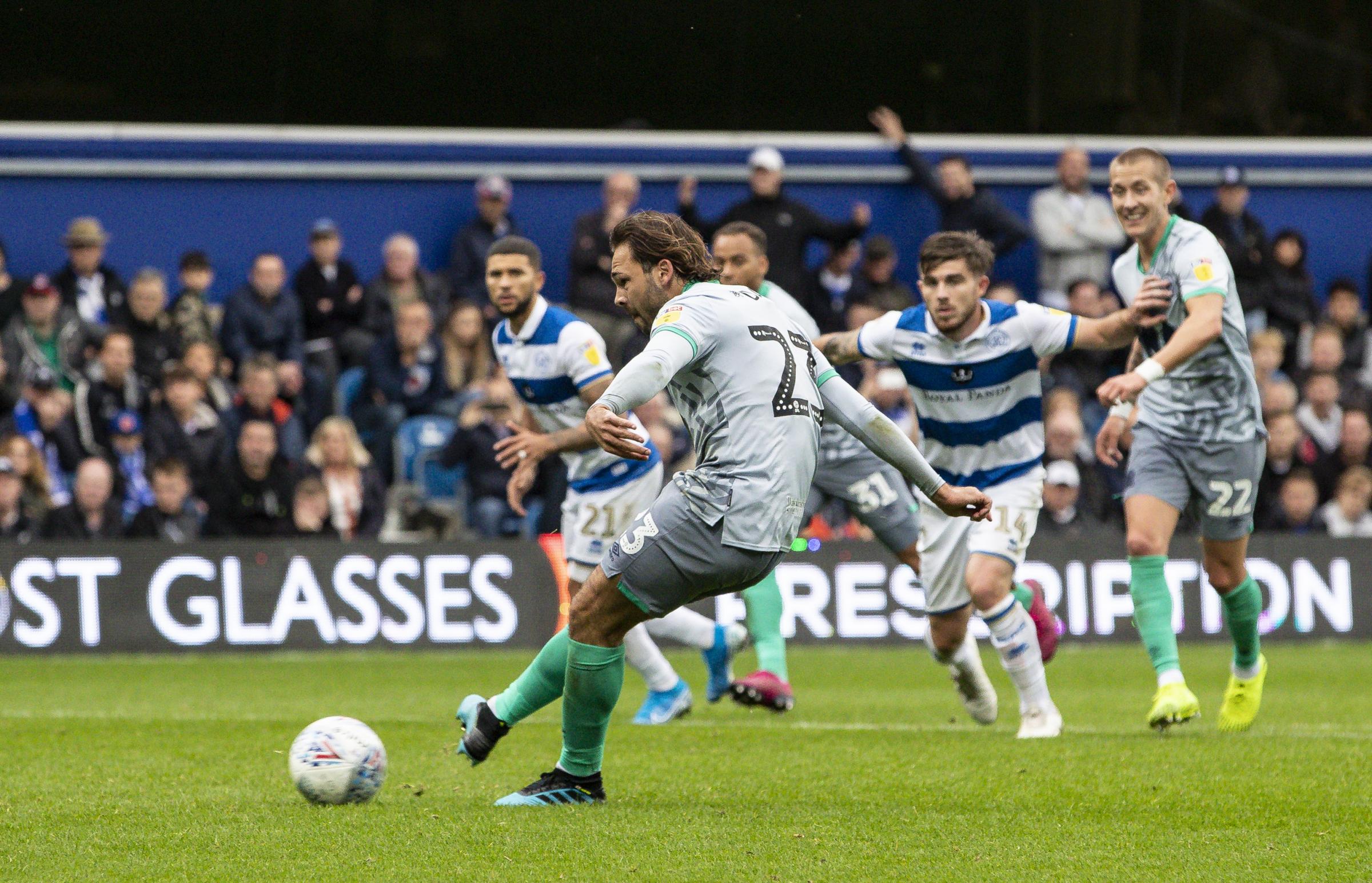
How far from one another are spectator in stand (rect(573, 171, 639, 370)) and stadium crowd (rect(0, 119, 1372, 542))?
26mm

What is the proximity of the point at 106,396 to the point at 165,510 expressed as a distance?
141cm

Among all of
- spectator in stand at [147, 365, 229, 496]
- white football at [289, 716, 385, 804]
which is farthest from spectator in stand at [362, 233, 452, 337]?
white football at [289, 716, 385, 804]

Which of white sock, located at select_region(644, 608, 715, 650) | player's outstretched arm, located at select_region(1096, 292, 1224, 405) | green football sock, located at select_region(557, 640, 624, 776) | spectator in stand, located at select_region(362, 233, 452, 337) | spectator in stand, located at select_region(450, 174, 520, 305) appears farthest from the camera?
spectator in stand, located at select_region(450, 174, 520, 305)

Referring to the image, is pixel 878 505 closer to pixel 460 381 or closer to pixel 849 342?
pixel 849 342

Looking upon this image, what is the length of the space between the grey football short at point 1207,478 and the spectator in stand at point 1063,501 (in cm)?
657

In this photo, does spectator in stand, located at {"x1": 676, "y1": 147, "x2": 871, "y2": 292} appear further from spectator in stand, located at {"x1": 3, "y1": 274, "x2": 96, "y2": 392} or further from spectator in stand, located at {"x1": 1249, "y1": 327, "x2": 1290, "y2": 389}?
spectator in stand, located at {"x1": 3, "y1": 274, "x2": 96, "y2": 392}

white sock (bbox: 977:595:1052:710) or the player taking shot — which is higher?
the player taking shot

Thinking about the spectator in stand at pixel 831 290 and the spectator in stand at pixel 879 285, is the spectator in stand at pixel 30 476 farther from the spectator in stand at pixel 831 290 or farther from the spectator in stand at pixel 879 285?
the spectator in stand at pixel 879 285

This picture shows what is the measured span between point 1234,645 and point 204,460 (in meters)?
8.80

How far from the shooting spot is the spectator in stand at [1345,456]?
646 inches

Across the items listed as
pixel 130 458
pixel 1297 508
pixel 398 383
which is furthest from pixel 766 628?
pixel 1297 508

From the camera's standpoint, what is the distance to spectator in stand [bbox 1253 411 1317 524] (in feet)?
53.0

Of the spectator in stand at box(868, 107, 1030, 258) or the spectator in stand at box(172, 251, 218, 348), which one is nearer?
the spectator in stand at box(172, 251, 218, 348)

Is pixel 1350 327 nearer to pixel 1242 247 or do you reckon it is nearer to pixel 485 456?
pixel 1242 247
